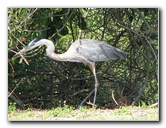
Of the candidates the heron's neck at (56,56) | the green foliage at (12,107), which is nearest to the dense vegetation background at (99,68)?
the green foliage at (12,107)

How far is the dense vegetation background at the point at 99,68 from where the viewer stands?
5.88m

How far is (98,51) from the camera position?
18.8 feet

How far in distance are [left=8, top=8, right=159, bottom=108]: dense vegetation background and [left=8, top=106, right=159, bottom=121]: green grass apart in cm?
64

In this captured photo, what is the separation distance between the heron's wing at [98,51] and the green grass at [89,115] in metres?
0.71

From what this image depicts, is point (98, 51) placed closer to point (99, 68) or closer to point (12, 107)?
point (99, 68)

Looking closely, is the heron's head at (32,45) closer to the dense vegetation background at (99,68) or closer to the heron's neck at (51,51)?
the heron's neck at (51,51)

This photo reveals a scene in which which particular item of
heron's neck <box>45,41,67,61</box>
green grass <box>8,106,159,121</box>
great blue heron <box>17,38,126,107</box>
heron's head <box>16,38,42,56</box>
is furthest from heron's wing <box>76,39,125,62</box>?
green grass <box>8,106,159,121</box>

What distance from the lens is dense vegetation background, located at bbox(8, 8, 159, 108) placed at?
5879 mm

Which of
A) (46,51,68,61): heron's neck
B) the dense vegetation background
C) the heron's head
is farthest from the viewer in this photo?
the dense vegetation background

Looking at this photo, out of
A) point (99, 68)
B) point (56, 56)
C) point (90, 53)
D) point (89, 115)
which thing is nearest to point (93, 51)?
point (90, 53)

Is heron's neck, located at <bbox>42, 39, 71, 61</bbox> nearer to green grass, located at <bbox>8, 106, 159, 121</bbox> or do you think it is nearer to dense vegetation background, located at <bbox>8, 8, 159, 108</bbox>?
dense vegetation background, located at <bbox>8, 8, 159, 108</bbox>

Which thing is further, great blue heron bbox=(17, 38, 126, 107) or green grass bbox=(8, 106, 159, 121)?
great blue heron bbox=(17, 38, 126, 107)
